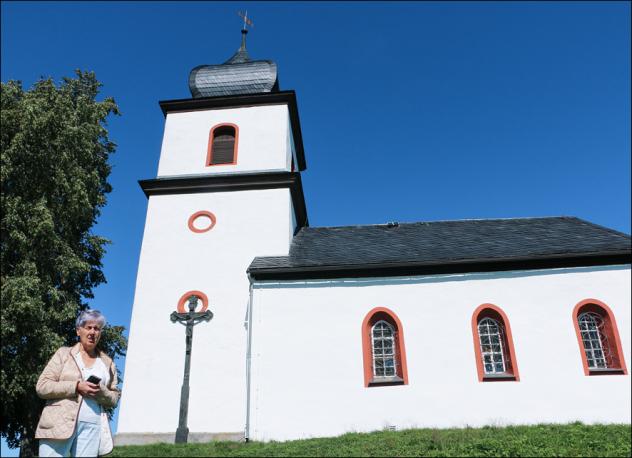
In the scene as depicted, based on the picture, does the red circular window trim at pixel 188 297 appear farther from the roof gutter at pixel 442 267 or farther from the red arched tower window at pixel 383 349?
the red arched tower window at pixel 383 349

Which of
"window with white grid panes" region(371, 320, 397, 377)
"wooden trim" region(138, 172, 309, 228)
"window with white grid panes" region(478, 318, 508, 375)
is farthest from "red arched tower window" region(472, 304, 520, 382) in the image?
"wooden trim" region(138, 172, 309, 228)

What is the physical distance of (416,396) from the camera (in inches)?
472

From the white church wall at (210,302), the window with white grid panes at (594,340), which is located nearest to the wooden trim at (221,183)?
the white church wall at (210,302)

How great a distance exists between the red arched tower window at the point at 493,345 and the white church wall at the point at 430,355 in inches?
5.9

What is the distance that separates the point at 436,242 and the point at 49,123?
12401 mm

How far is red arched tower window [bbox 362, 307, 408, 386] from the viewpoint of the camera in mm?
12258

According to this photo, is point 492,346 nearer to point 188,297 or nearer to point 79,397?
point 188,297

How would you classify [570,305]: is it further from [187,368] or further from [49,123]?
[49,123]

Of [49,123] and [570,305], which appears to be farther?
A: [49,123]

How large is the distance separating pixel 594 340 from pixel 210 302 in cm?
1004

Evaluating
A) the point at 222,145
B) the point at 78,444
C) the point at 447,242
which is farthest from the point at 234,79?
the point at 78,444

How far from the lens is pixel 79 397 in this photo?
15.4 ft

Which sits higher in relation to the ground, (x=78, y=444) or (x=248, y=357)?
(x=248, y=357)

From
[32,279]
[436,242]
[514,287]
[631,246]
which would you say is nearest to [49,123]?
Result: [32,279]
